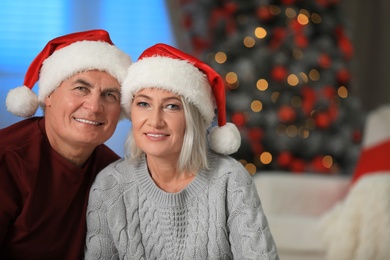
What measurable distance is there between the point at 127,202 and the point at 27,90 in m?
0.50

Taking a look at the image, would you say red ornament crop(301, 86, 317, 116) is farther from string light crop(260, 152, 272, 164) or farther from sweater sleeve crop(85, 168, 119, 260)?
sweater sleeve crop(85, 168, 119, 260)

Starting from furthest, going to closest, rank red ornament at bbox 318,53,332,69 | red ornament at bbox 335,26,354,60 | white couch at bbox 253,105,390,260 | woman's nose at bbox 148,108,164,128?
red ornament at bbox 335,26,354,60 < red ornament at bbox 318,53,332,69 < white couch at bbox 253,105,390,260 < woman's nose at bbox 148,108,164,128

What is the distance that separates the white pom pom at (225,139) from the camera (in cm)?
209

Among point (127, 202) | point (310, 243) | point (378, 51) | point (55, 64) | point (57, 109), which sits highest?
point (378, 51)

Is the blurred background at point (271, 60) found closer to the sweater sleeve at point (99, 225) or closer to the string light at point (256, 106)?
the string light at point (256, 106)

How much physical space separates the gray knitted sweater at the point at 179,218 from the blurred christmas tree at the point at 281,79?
2.65 metres

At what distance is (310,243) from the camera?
319 cm

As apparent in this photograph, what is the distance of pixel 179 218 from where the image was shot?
81.7 inches

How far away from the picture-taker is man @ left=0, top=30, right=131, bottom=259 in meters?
2.06

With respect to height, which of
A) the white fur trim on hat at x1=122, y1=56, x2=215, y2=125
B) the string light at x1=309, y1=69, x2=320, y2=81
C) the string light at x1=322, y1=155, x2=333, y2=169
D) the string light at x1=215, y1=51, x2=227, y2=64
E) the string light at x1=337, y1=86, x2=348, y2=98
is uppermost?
the string light at x1=215, y1=51, x2=227, y2=64

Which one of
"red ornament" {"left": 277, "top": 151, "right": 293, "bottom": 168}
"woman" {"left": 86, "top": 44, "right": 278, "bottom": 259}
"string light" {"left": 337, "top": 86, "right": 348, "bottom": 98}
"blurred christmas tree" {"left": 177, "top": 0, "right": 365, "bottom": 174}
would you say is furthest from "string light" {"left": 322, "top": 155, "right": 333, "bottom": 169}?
"woman" {"left": 86, "top": 44, "right": 278, "bottom": 259}

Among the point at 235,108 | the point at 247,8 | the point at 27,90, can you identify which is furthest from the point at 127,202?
the point at 247,8

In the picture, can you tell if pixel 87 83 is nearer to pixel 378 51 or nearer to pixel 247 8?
pixel 247 8

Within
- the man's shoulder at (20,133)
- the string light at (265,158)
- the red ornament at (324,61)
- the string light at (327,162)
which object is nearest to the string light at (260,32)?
the red ornament at (324,61)
